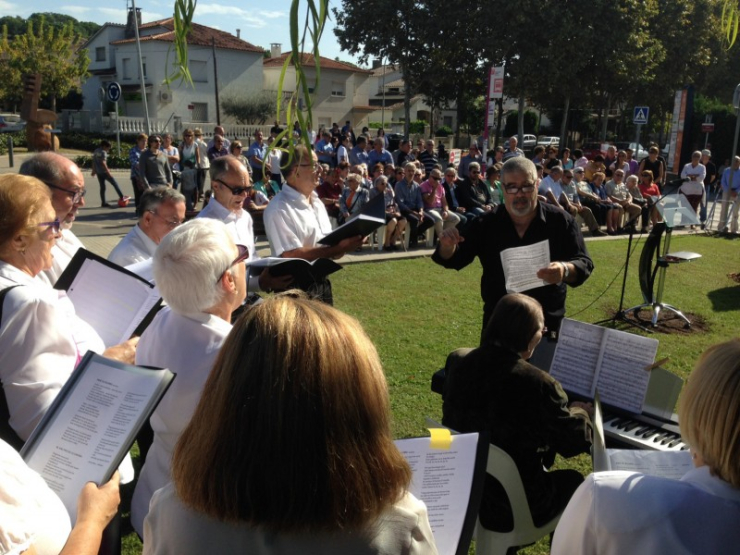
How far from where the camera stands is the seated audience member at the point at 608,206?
14102mm

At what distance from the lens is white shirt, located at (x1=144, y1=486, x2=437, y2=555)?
1.18 meters

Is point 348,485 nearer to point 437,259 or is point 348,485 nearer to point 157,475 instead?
point 157,475

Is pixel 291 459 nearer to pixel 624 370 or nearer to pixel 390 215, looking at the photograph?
pixel 624 370

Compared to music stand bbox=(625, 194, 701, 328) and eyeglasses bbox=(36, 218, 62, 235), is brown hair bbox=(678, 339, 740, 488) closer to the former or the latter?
eyeglasses bbox=(36, 218, 62, 235)

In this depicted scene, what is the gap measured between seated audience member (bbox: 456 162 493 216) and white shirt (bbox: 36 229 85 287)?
966cm

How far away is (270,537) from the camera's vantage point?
1.18 metres

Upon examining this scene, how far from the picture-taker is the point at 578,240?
3.94 meters

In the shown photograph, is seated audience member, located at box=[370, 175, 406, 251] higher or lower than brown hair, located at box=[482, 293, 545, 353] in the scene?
lower

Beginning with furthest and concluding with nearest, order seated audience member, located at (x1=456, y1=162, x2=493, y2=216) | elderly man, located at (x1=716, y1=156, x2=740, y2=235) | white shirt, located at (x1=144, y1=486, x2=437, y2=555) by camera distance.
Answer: elderly man, located at (x1=716, y1=156, x2=740, y2=235) < seated audience member, located at (x1=456, y1=162, x2=493, y2=216) < white shirt, located at (x1=144, y1=486, x2=437, y2=555)

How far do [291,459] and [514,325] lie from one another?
5.62ft

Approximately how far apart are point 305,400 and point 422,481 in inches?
30.2

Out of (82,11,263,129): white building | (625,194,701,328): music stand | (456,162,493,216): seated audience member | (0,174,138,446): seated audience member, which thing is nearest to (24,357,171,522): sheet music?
(0,174,138,446): seated audience member

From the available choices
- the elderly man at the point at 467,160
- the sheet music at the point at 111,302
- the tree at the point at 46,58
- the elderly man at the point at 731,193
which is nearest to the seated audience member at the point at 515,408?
the sheet music at the point at 111,302

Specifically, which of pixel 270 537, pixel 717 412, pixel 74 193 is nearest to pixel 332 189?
pixel 74 193
